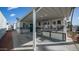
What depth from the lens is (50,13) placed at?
4656mm

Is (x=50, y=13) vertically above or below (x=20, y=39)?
above

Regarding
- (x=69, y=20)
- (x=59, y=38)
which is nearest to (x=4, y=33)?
(x=59, y=38)

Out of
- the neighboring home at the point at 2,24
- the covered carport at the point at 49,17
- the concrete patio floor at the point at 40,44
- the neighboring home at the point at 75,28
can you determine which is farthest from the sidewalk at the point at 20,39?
the neighboring home at the point at 75,28

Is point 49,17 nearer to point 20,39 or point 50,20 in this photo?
point 50,20

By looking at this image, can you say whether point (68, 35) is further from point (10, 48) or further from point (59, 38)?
point (10, 48)

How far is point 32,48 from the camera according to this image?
463 centimetres

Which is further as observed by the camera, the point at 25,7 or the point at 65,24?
the point at 65,24

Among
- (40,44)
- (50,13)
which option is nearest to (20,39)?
(40,44)

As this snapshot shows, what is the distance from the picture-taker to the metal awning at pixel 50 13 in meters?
4.56

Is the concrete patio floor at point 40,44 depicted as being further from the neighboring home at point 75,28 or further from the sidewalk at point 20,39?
the neighboring home at point 75,28

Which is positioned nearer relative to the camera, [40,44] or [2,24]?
[2,24]

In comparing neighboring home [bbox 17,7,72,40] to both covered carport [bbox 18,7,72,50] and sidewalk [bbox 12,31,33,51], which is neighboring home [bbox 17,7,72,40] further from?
sidewalk [bbox 12,31,33,51]
